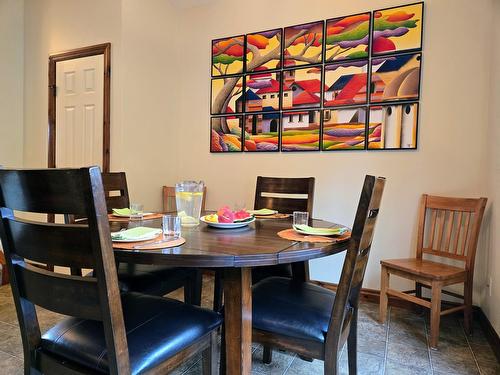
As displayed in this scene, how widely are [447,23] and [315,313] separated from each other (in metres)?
2.44

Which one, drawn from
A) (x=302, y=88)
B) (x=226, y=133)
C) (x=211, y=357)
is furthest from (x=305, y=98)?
(x=211, y=357)

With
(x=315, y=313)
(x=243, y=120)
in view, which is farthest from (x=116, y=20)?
(x=315, y=313)

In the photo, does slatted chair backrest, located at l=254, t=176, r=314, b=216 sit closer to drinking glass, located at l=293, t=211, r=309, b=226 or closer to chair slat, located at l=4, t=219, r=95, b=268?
drinking glass, located at l=293, t=211, r=309, b=226

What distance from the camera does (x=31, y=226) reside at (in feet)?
3.12

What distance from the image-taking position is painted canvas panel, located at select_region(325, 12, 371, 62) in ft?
9.01

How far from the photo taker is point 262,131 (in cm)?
320

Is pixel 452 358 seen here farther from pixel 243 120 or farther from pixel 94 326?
pixel 243 120

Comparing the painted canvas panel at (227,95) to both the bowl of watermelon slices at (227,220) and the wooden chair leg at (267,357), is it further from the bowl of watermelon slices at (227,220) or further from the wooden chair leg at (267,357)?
the wooden chair leg at (267,357)

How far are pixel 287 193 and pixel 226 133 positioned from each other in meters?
1.29

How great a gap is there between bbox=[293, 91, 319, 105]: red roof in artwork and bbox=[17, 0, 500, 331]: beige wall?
18.9 inches

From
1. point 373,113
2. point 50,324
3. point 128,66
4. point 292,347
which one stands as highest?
point 128,66

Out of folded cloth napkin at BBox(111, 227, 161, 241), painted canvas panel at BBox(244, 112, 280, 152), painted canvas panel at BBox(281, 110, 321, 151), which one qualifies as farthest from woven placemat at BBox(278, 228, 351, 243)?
painted canvas panel at BBox(244, 112, 280, 152)

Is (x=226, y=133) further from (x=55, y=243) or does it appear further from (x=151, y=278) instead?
(x=55, y=243)

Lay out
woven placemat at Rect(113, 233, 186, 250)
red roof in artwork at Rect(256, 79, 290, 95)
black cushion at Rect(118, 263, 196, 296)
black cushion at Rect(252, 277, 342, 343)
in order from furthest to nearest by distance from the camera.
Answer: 1. red roof in artwork at Rect(256, 79, 290, 95)
2. black cushion at Rect(118, 263, 196, 296)
3. black cushion at Rect(252, 277, 342, 343)
4. woven placemat at Rect(113, 233, 186, 250)
